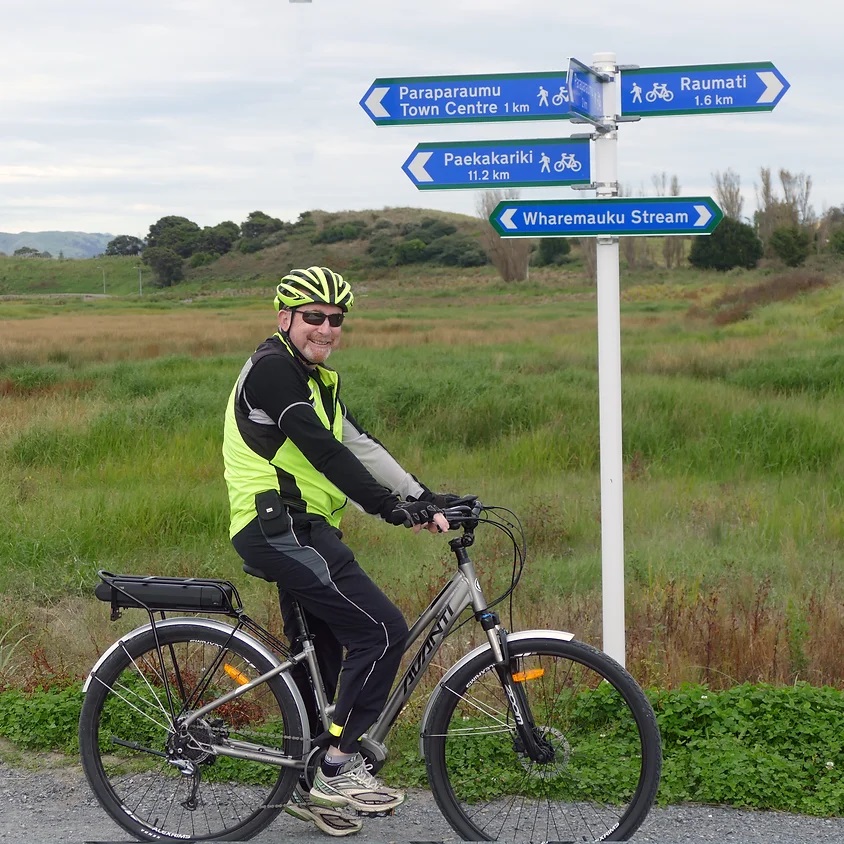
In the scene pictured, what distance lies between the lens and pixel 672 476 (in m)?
11.7

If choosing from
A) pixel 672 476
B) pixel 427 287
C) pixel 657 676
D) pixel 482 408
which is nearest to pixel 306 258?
pixel 427 287

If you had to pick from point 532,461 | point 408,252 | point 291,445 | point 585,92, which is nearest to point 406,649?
point 291,445

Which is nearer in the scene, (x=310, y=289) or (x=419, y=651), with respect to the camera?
(x=310, y=289)

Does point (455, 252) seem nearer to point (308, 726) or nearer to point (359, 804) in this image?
point (308, 726)

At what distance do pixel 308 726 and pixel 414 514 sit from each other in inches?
33.5

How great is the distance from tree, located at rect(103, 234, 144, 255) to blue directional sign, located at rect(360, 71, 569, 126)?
1661cm

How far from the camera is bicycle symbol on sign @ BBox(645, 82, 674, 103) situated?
166 inches

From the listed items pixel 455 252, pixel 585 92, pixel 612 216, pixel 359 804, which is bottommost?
pixel 359 804

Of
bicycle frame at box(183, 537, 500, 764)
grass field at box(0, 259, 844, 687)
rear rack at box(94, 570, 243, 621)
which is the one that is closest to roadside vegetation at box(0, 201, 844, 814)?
grass field at box(0, 259, 844, 687)

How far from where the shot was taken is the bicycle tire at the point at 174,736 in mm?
3682

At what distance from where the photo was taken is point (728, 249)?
29.8 meters

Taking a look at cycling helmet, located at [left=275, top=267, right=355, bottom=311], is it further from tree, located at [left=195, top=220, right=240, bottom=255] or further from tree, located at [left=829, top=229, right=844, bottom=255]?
tree, located at [left=829, top=229, right=844, bottom=255]

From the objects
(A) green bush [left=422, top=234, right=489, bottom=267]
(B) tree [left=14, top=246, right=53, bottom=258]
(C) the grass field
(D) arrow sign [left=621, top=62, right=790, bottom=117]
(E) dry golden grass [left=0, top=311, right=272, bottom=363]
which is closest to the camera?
(D) arrow sign [left=621, top=62, right=790, bottom=117]

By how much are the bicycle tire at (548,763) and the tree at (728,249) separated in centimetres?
2558
